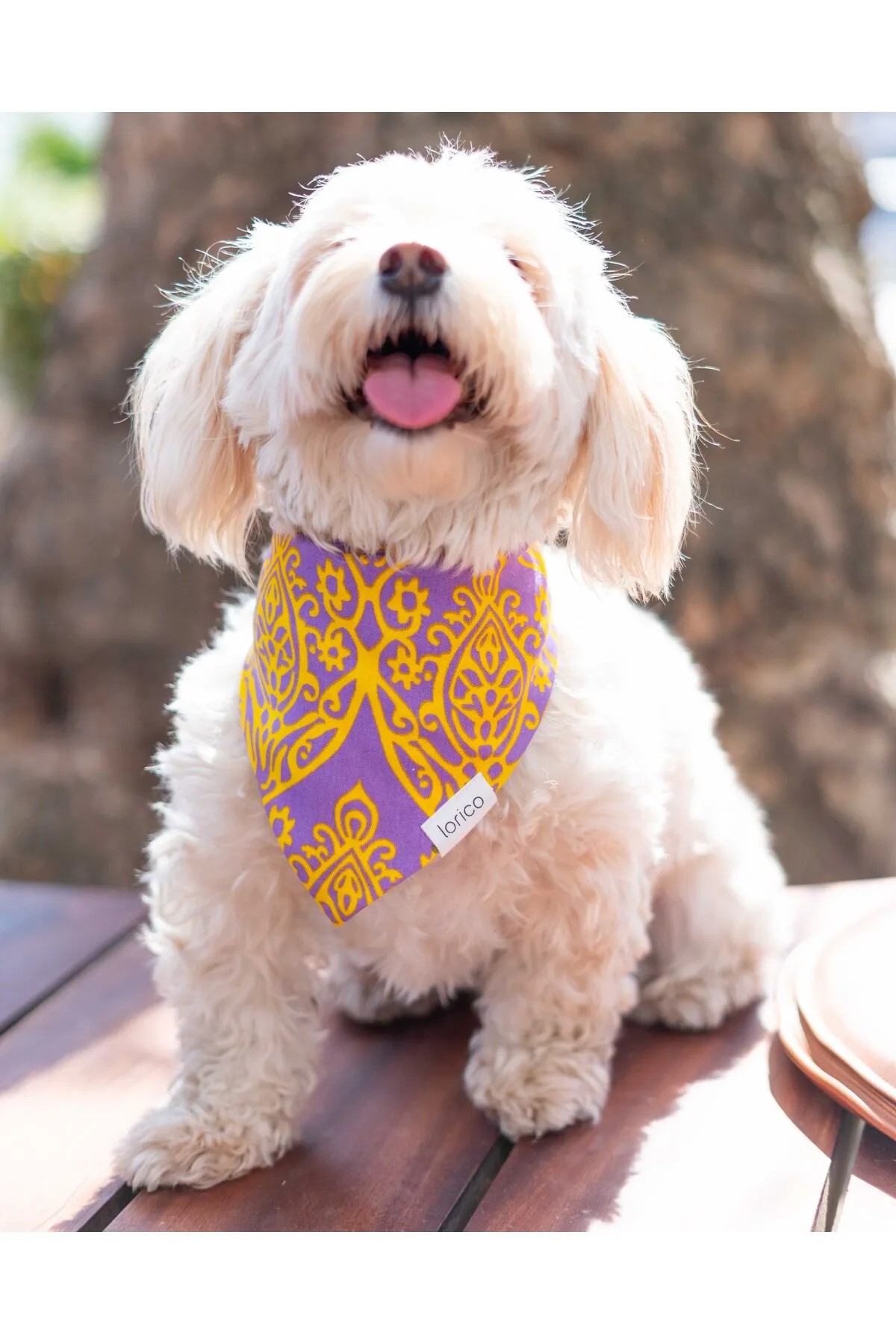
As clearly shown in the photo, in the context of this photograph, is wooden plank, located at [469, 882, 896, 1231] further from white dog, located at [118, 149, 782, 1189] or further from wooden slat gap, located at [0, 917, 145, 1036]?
wooden slat gap, located at [0, 917, 145, 1036]

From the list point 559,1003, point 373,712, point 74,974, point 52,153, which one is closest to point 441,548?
point 373,712

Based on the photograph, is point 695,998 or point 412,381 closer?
point 412,381

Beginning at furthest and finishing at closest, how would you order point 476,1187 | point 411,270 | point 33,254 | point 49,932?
point 33,254 < point 49,932 < point 476,1187 < point 411,270

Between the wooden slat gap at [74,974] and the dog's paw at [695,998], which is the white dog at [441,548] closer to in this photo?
the dog's paw at [695,998]

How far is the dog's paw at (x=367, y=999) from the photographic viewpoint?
191cm

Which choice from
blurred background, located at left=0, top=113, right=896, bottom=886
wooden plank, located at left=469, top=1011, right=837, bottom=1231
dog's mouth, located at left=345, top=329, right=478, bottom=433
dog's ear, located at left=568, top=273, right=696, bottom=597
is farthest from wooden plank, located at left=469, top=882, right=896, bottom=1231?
blurred background, located at left=0, top=113, right=896, bottom=886

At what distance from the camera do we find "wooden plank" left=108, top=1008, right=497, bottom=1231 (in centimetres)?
151

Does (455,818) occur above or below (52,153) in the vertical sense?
below

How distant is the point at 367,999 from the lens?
1.91 metres

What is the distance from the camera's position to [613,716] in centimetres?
161

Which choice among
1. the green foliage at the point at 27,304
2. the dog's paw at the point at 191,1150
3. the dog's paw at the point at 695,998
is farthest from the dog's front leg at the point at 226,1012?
the green foliage at the point at 27,304

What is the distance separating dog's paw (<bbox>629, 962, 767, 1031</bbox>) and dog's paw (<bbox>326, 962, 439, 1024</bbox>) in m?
0.34

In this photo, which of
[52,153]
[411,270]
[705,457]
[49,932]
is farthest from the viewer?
[52,153]

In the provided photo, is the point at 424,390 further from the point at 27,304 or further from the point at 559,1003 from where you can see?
the point at 27,304
